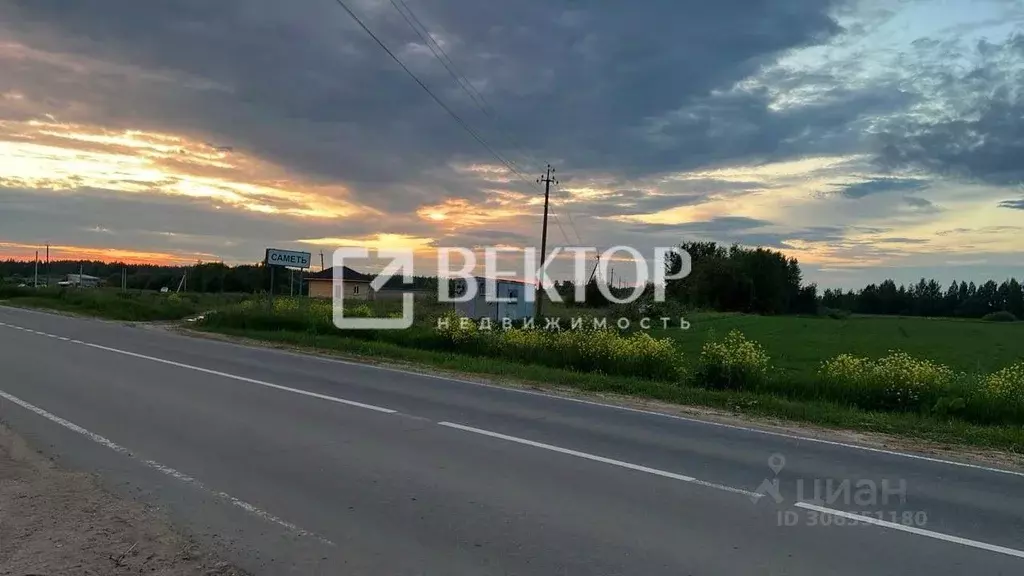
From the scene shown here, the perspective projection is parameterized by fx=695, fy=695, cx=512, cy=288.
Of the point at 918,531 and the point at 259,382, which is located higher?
the point at 259,382

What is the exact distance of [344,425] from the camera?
9195 mm

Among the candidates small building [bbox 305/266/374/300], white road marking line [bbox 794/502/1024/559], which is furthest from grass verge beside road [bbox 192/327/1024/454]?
small building [bbox 305/266/374/300]

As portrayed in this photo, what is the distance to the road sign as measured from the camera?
92.1ft

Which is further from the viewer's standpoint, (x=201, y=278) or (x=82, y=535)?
(x=201, y=278)

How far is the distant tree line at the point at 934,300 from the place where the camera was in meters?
123

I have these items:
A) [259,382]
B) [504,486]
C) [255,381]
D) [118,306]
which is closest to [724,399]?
[504,486]

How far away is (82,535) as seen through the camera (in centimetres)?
501

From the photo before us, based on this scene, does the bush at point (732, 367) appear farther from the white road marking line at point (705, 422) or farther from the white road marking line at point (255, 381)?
the white road marking line at point (255, 381)

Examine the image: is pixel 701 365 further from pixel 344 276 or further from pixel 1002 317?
pixel 1002 317

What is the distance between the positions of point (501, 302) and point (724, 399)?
28.0 meters

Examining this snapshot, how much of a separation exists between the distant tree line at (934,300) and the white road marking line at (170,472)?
133m

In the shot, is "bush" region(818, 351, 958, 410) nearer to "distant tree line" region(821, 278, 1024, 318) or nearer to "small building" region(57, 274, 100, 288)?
"small building" region(57, 274, 100, 288)

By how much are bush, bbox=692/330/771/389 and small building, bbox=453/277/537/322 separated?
20.5m

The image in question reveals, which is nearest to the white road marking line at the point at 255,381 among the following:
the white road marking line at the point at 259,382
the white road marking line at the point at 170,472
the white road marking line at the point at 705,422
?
the white road marking line at the point at 259,382
